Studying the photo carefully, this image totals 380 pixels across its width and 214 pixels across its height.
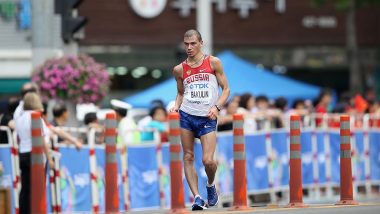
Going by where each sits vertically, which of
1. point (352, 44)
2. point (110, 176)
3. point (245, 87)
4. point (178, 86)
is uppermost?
point (352, 44)

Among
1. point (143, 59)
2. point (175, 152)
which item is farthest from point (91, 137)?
point (143, 59)

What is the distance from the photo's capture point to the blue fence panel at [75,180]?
17547 mm

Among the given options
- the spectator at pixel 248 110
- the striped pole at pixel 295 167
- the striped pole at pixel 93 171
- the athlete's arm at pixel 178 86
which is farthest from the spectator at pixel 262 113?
the athlete's arm at pixel 178 86

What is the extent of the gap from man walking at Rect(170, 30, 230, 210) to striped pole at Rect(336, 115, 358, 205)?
1605 millimetres

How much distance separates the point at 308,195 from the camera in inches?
914

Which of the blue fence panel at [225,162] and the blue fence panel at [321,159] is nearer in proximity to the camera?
the blue fence panel at [225,162]

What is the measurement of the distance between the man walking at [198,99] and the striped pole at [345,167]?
5.27ft

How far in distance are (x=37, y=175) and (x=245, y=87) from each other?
16111 millimetres

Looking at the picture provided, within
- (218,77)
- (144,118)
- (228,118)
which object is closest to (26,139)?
(218,77)

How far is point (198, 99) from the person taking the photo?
13.9 meters

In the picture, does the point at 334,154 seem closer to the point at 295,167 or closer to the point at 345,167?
the point at 345,167

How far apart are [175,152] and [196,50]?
131cm

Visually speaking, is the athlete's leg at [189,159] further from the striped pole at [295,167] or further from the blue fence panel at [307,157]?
the blue fence panel at [307,157]

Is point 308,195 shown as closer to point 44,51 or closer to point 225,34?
point 44,51
